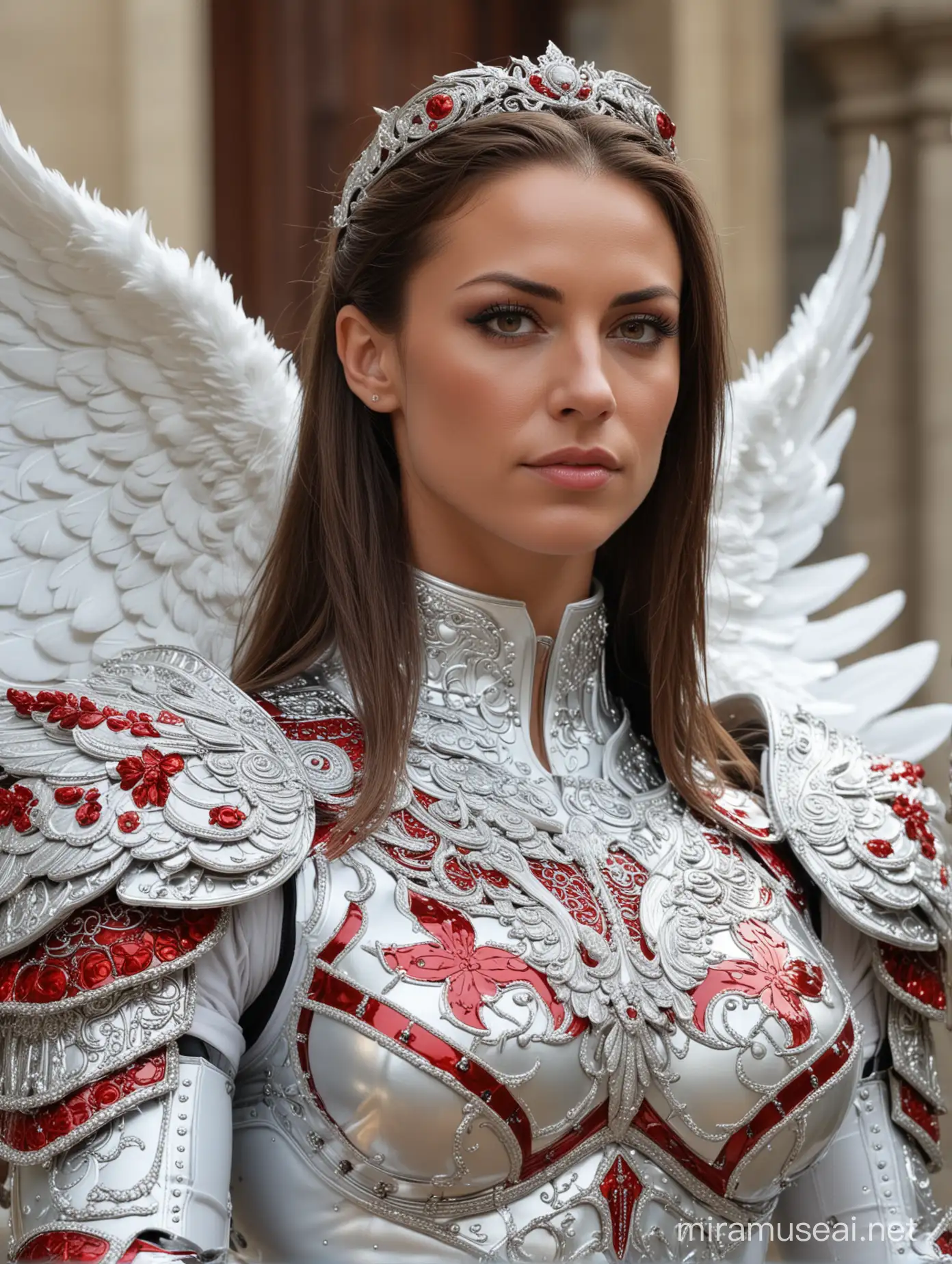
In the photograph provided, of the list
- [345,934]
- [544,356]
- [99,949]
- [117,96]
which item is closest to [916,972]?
[345,934]

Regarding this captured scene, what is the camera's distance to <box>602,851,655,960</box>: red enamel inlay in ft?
6.20

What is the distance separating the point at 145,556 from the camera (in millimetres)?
2393

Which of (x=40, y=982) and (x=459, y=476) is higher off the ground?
(x=459, y=476)

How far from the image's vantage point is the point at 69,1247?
1.60 metres

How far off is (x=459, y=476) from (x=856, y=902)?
626mm

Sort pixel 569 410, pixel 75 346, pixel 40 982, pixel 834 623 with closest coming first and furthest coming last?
1. pixel 40 982
2. pixel 569 410
3. pixel 75 346
4. pixel 834 623

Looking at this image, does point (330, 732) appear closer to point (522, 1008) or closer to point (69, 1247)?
point (522, 1008)

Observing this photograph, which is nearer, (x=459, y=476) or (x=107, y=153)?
(x=459, y=476)

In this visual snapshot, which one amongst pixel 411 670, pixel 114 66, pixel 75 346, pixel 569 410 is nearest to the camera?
pixel 569 410

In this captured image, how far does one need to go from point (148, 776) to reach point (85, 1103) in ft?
0.98

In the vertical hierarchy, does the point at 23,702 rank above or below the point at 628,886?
above

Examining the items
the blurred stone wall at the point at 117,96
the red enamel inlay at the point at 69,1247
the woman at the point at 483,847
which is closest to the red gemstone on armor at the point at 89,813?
the woman at the point at 483,847

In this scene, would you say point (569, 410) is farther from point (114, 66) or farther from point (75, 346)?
point (114, 66)

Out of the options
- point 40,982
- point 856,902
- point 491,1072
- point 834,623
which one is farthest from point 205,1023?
A: point 834,623
